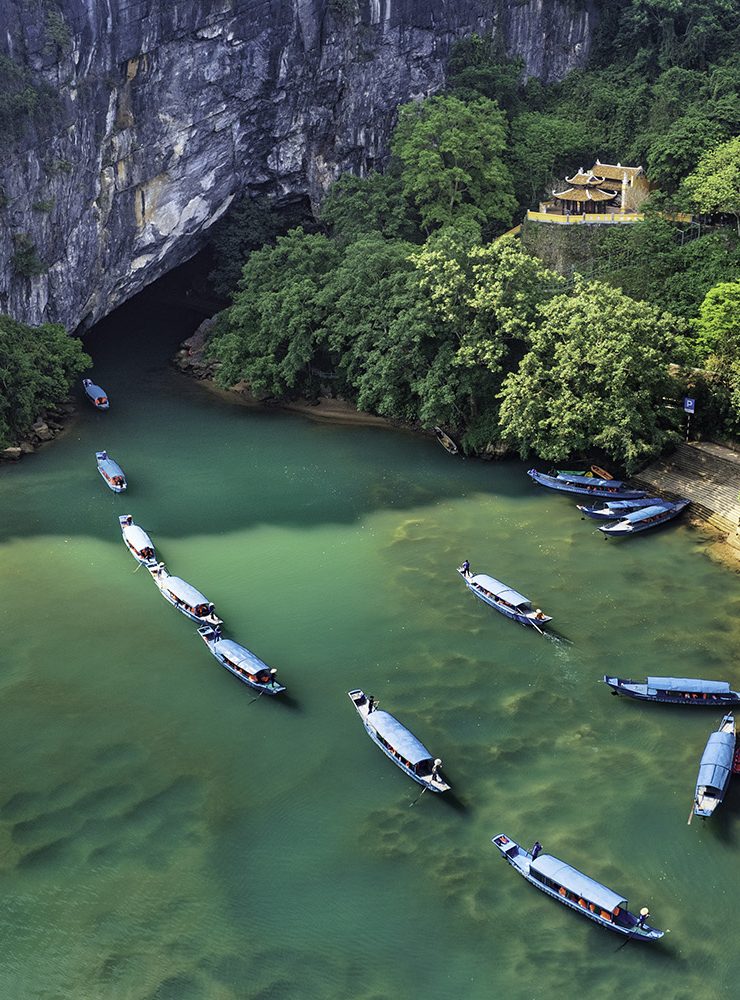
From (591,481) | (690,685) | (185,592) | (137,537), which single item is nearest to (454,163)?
(591,481)

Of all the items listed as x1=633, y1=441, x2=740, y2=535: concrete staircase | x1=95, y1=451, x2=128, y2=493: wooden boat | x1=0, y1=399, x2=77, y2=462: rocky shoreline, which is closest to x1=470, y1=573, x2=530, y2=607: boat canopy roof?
x1=633, y1=441, x2=740, y2=535: concrete staircase

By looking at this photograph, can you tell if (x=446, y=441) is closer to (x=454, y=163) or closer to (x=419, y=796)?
(x=454, y=163)

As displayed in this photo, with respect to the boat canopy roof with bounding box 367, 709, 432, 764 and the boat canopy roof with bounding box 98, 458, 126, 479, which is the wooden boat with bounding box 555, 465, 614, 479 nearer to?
the boat canopy roof with bounding box 367, 709, 432, 764

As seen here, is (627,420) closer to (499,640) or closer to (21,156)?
(499,640)

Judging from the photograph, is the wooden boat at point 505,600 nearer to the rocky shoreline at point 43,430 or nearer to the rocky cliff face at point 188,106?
the rocky shoreline at point 43,430

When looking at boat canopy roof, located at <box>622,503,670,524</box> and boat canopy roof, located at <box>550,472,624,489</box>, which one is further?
boat canopy roof, located at <box>550,472,624,489</box>
